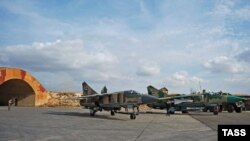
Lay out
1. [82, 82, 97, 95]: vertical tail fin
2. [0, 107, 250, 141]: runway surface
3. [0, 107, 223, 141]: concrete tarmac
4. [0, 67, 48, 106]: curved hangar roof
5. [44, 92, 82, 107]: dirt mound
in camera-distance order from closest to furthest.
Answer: [0, 107, 223, 141]: concrete tarmac, [0, 107, 250, 141]: runway surface, [82, 82, 97, 95]: vertical tail fin, [0, 67, 48, 106]: curved hangar roof, [44, 92, 82, 107]: dirt mound

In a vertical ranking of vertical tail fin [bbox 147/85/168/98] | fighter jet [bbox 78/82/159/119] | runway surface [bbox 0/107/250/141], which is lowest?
runway surface [bbox 0/107/250/141]

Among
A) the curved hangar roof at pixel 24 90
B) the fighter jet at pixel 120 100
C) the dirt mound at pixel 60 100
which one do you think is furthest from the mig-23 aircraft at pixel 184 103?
the curved hangar roof at pixel 24 90

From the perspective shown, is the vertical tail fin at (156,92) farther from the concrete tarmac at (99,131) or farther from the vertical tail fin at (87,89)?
the concrete tarmac at (99,131)

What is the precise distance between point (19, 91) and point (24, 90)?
56.3 inches

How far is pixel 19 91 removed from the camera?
66688mm

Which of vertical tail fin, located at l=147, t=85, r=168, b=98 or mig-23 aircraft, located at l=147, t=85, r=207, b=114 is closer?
mig-23 aircraft, located at l=147, t=85, r=207, b=114

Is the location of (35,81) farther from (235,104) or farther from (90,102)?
(235,104)

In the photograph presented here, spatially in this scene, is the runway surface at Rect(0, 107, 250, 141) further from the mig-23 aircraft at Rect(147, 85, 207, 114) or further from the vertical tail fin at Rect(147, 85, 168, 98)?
the vertical tail fin at Rect(147, 85, 168, 98)

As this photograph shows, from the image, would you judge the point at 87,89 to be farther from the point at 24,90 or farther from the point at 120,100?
the point at 24,90

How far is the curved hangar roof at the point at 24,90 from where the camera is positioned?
61.5m

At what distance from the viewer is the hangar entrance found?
212 ft

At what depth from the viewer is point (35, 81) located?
64250mm

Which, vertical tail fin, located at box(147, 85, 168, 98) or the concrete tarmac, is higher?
vertical tail fin, located at box(147, 85, 168, 98)

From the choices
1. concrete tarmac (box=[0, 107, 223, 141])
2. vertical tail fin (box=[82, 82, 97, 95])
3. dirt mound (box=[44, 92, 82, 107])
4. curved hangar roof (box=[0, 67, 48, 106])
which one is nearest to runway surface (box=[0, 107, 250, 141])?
concrete tarmac (box=[0, 107, 223, 141])
